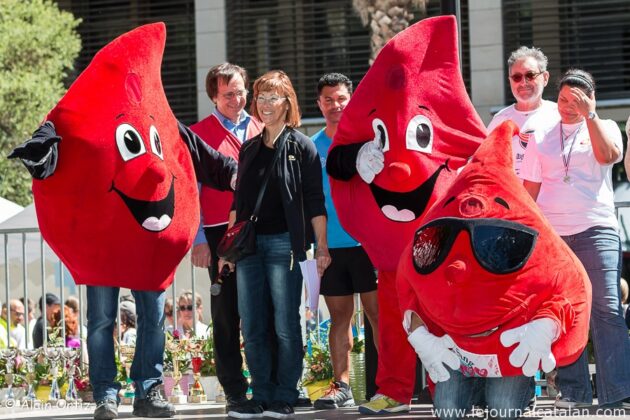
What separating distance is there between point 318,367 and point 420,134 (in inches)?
91.1

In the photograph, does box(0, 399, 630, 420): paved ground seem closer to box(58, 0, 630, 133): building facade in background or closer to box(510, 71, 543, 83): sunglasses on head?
box(510, 71, 543, 83): sunglasses on head

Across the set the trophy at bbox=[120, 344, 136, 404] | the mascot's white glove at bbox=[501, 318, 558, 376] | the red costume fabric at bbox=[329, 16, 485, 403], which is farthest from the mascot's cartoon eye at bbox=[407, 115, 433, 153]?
the trophy at bbox=[120, 344, 136, 404]

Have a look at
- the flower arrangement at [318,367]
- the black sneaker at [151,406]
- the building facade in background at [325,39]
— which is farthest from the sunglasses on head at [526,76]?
the building facade in background at [325,39]

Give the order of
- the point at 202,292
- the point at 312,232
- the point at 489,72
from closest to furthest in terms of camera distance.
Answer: the point at 312,232 → the point at 202,292 → the point at 489,72

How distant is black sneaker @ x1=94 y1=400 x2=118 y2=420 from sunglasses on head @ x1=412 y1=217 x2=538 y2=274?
2.10m

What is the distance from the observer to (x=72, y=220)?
258 inches

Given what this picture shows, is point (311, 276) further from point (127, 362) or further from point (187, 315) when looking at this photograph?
point (187, 315)

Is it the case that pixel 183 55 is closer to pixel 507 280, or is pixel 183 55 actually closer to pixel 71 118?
pixel 71 118

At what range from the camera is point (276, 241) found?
669 cm

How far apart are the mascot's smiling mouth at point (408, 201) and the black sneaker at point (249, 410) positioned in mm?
1297

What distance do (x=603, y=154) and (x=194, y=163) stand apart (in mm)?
2345

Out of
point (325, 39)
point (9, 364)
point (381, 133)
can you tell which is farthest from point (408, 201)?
point (325, 39)

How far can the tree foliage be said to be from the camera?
18922mm

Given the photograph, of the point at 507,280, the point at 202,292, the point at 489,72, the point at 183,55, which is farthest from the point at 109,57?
the point at 183,55
